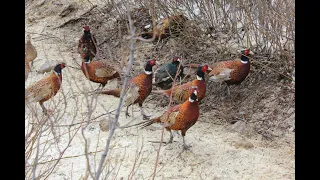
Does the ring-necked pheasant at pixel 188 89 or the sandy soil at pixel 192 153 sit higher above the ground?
the ring-necked pheasant at pixel 188 89

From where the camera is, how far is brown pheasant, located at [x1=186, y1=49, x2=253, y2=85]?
611cm

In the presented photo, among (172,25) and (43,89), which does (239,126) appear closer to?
(172,25)

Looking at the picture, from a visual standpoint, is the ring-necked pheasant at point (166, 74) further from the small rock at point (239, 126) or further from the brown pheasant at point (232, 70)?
the small rock at point (239, 126)

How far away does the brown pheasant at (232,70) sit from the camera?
240 inches

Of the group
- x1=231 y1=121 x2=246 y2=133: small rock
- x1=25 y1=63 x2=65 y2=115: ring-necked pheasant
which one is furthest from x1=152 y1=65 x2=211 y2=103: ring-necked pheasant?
x1=25 y1=63 x2=65 y2=115: ring-necked pheasant

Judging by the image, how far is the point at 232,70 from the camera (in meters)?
6.10

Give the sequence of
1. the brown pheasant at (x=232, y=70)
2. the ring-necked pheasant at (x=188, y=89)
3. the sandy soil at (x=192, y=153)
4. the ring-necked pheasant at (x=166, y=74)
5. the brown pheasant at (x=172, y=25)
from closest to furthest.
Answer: the sandy soil at (x=192, y=153), the ring-necked pheasant at (x=188, y=89), the brown pheasant at (x=232, y=70), the ring-necked pheasant at (x=166, y=74), the brown pheasant at (x=172, y=25)

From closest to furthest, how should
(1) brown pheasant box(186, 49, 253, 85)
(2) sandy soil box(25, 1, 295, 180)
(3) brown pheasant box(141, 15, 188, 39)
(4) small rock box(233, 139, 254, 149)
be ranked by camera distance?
(2) sandy soil box(25, 1, 295, 180) < (4) small rock box(233, 139, 254, 149) < (1) brown pheasant box(186, 49, 253, 85) < (3) brown pheasant box(141, 15, 188, 39)

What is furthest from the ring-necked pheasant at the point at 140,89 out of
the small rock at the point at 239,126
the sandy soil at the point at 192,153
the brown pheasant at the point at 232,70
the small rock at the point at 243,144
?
the small rock at the point at 243,144

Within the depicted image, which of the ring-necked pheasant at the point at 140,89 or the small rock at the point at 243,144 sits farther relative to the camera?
the ring-necked pheasant at the point at 140,89

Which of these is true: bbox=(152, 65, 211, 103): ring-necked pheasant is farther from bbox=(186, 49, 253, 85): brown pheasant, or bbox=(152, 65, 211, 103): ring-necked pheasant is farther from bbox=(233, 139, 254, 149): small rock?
bbox=(233, 139, 254, 149): small rock

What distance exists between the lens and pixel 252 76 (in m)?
6.61

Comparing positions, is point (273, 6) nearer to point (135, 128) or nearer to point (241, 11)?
point (241, 11)

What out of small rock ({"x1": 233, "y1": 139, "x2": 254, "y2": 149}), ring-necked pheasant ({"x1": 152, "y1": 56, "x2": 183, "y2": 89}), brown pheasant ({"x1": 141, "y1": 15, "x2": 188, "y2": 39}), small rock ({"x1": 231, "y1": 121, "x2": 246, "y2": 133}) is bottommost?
small rock ({"x1": 233, "y1": 139, "x2": 254, "y2": 149})
